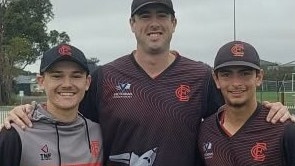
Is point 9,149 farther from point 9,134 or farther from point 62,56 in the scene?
point 62,56

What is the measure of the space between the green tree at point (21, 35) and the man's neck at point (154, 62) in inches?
1815

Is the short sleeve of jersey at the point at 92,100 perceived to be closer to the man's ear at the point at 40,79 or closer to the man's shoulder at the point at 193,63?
the man's ear at the point at 40,79

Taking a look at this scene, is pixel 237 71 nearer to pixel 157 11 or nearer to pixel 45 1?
pixel 157 11

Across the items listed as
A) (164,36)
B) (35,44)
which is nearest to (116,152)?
(164,36)

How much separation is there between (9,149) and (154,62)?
1543 mm

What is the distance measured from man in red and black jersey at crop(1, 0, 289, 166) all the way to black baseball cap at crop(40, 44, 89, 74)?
57cm

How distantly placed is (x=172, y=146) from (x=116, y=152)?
0.49 meters

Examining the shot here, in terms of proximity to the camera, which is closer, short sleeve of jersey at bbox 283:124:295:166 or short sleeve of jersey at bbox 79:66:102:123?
short sleeve of jersey at bbox 283:124:295:166

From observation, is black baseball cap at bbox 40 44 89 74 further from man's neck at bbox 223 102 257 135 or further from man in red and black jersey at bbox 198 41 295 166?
man's neck at bbox 223 102 257 135

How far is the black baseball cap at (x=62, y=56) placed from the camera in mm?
4578

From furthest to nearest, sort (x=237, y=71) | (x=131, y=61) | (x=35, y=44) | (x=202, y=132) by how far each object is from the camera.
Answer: (x=35, y=44)
(x=131, y=61)
(x=202, y=132)
(x=237, y=71)

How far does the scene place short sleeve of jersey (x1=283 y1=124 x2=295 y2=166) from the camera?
412cm

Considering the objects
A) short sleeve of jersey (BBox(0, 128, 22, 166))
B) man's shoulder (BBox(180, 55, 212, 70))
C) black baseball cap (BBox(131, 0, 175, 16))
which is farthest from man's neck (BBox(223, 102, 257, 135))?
short sleeve of jersey (BBox(0, 128, 22, 166))

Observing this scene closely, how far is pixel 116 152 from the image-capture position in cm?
500
